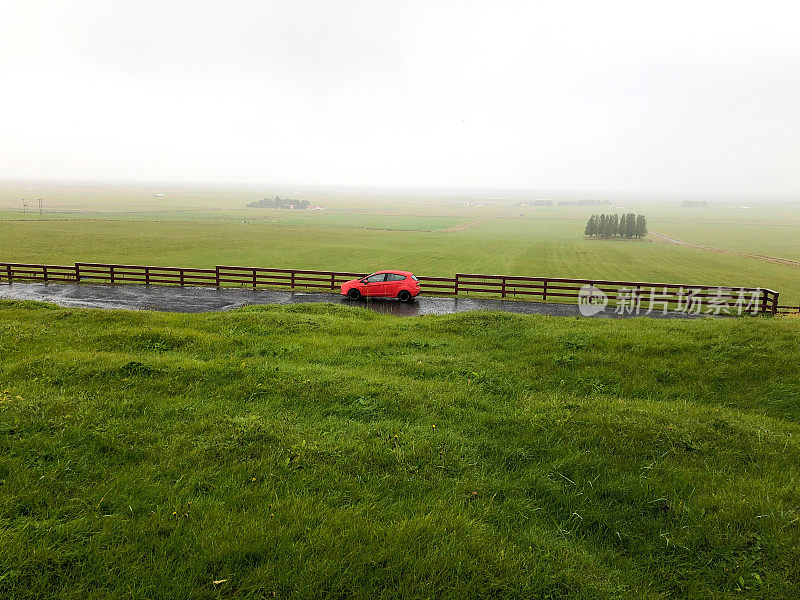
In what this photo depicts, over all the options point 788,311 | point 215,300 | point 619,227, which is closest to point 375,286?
point 215,300

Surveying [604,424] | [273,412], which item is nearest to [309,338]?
[273,412]

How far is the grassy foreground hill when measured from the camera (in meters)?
4.66

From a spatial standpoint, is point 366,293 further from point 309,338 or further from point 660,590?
point 660,590

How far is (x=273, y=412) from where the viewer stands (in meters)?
8.43

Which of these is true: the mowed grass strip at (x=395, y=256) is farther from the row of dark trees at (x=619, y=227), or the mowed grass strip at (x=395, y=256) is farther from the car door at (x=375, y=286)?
the car door at (x=375, y=286)

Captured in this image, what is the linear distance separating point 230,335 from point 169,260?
44.4 m

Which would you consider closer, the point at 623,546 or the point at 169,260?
the point at 623,546

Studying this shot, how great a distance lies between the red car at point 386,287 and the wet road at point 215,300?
405mm

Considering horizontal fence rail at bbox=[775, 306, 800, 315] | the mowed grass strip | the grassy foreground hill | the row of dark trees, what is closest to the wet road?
horizontal fence rail at bbox=[775, 306, 800, 315]

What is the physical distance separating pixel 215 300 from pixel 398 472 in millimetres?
19185

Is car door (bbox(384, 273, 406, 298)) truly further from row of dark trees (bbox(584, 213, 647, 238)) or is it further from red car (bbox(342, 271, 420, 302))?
row of dark trees (bbox(584, 213, 647, 238))

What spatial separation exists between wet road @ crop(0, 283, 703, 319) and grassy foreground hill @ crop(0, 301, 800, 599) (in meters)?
9.13

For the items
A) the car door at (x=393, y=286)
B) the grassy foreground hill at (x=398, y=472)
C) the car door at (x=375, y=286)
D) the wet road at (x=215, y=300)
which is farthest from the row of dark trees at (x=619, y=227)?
the grassy foreground hill at (x=398, y=472)

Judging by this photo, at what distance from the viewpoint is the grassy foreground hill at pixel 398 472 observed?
4660mm
